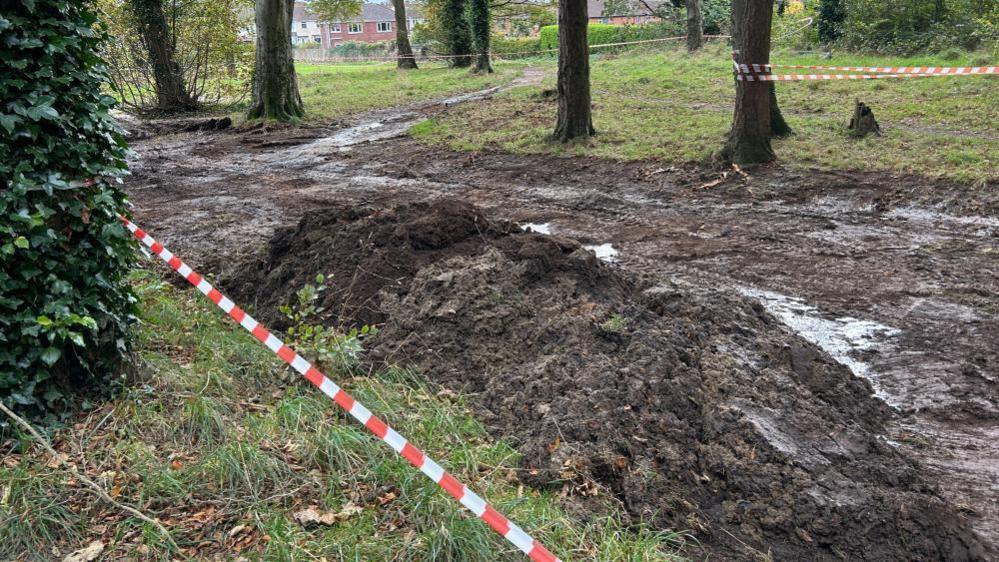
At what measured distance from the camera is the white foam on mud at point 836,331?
6145mm

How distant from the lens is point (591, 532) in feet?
12.2

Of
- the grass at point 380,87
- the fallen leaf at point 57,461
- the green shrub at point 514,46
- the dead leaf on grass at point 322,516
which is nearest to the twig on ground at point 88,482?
the fallen leaf at point 57,461

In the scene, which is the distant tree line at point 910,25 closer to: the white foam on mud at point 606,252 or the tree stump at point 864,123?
the tree stump at point 864,123

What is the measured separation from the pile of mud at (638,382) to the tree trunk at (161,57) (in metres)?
19.3

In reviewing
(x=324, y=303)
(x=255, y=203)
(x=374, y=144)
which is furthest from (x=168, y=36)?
(x=324, y=303)

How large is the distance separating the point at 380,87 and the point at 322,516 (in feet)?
90.0

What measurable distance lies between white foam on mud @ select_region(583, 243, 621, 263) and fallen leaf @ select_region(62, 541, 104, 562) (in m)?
5.85

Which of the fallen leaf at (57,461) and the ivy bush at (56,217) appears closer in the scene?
the fallen leaf at (57,461)

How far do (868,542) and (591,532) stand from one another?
1404 millimetres

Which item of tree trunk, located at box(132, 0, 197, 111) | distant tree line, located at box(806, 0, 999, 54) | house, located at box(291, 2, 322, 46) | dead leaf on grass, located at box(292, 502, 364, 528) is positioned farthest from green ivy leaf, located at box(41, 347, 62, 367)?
house, located at box(291, 2, 322, 46)

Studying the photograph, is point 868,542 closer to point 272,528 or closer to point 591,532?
point 591,532

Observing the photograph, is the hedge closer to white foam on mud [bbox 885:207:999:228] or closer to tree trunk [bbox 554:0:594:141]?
tree trunk [bbox 554:0:594:141]

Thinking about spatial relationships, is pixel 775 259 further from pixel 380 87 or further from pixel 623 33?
pixel 623 33

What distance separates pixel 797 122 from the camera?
46.3 ft
